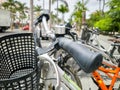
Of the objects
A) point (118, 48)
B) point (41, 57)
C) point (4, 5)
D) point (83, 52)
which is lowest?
point (118, 48)

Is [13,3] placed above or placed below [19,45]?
above

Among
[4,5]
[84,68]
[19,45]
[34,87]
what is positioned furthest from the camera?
[4,5]

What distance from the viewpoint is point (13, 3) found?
1650 inches

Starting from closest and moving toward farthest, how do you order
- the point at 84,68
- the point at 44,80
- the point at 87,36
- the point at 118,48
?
the point at 84,68
the point at 44,80
the point at 118,48
the point at 87,36

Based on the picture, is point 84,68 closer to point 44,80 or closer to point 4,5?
point 44,80

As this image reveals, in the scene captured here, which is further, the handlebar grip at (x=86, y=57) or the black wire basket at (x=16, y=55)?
the black wire basket at (x=16, y=55)

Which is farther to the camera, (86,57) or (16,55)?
(16,55)

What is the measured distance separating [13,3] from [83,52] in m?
42.8

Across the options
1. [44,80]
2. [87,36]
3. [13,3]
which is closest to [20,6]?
[13,3]

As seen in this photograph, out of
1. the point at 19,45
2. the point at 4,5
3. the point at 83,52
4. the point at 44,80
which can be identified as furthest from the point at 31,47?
the point at 4,5

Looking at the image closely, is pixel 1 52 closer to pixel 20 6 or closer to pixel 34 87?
pixel 34 87

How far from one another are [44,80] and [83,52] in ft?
3.39

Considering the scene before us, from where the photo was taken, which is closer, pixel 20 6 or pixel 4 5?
pixel 4 5

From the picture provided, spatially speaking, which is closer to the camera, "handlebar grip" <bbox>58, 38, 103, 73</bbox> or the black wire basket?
"handlebar grip" <bbox>58, 38, 103, 73</bbox>
